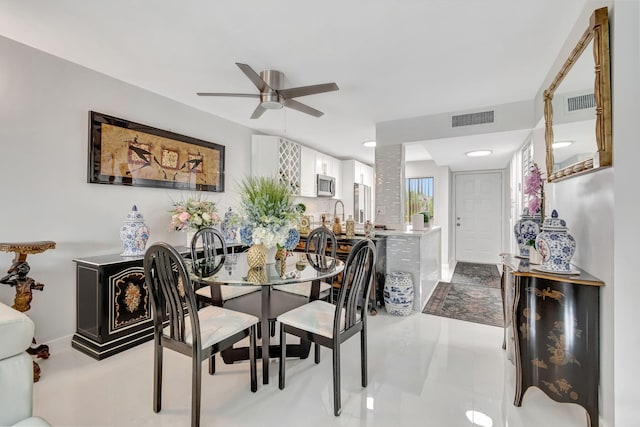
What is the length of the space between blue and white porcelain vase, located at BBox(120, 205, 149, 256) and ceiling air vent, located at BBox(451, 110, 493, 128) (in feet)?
12.4

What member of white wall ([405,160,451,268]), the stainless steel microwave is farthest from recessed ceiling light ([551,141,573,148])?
white wall ([405,160,451,268])

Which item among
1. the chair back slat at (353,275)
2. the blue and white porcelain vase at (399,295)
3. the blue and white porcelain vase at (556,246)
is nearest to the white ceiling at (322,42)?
the blue and white porcelain vase at (556,246)

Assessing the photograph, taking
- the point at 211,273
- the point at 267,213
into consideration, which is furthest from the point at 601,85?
the point at 211,273

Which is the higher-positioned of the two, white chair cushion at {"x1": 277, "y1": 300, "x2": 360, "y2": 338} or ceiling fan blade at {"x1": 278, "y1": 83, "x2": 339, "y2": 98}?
ceiling fan blade at {"x1": 278, "y1": 83, "x2": 339, "y2": 98}

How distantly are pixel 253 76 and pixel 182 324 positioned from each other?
1.82 meters

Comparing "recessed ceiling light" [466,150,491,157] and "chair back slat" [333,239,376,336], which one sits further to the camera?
"recessed ceiling light" [466,150,491,157]

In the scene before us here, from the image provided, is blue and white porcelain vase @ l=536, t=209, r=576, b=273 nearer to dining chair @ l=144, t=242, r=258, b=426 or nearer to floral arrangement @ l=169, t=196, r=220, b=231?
dining chair @ l=144, t=242, r=258, b=426

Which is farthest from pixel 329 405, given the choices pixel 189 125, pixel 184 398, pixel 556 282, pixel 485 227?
pixel 485 227

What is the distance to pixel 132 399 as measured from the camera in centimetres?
184

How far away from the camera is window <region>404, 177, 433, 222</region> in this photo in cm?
657

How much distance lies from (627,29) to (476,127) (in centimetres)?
231

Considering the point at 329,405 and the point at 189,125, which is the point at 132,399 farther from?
the point at 189,125

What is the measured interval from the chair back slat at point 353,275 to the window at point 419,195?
16.8 ft

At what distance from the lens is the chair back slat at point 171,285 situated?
1.49 m
